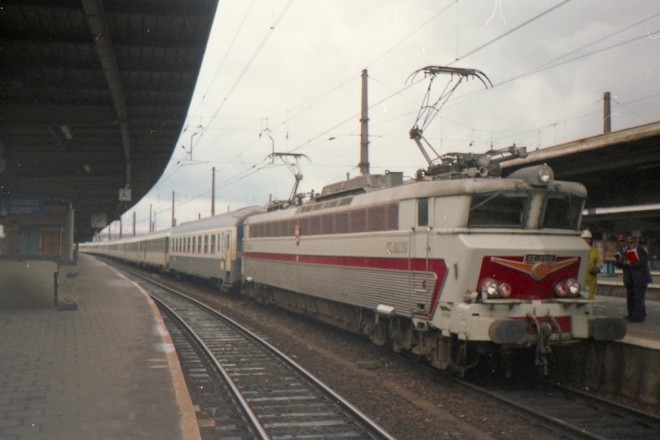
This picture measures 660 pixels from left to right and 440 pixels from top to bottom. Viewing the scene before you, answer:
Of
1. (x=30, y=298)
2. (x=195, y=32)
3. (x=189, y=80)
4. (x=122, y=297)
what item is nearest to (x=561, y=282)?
(x=195, y=32)

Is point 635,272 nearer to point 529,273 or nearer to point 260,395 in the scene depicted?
point 529,273

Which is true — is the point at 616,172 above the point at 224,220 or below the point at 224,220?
above

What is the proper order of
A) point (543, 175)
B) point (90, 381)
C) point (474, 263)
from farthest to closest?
point (543, 175), point (474, 263), point (90, 381)

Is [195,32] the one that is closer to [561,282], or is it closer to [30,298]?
[561,282]

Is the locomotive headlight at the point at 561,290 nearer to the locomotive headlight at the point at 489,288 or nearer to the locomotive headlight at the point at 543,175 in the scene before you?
the locomotive headlight at the point at 489,288

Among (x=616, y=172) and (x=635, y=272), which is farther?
(x=616, y=172)

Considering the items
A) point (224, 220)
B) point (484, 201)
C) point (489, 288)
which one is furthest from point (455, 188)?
point (224, 220)

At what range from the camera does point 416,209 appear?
9961mm

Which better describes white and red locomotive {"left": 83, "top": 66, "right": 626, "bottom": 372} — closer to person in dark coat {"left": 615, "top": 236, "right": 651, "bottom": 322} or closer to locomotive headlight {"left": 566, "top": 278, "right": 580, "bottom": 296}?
locomotive headlight {"left": 566, "top": 278, "right": 580, "bottom": 296}

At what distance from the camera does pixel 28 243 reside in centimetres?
4212

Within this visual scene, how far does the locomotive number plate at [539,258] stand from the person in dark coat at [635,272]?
237 centimetres

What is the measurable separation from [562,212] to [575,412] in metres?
2.99

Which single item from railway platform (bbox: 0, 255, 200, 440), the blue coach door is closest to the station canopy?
railway platform (bbox: 0, 255, 200, 440)

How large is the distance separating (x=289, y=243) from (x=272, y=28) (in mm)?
5334
